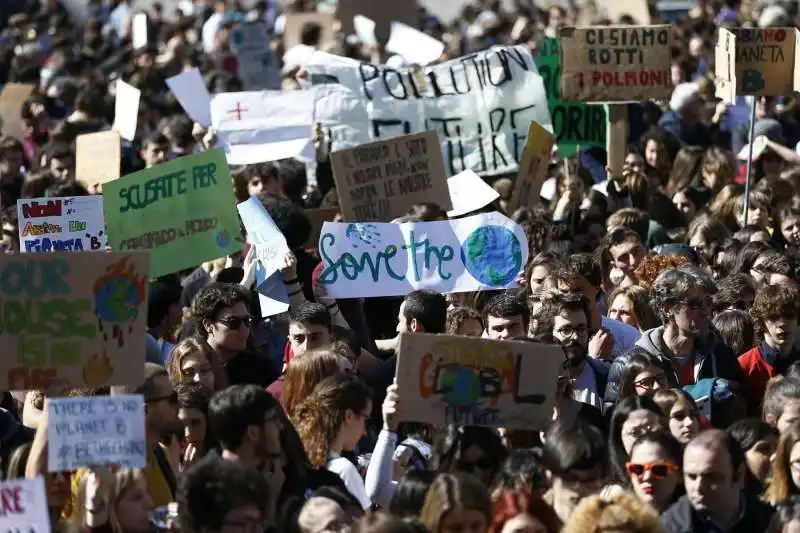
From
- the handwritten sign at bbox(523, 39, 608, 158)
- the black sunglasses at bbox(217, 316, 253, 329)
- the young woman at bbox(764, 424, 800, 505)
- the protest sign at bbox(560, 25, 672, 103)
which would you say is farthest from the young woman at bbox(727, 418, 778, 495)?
the handwritten sign at bbox(523, 39, 608, 158)

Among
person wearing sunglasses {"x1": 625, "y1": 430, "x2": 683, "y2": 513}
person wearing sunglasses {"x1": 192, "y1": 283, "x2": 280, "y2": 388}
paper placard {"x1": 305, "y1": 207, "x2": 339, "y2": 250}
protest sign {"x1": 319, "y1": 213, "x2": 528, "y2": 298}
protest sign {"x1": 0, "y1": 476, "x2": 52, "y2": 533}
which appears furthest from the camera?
paper placard {"x1": 305, "y1": 207, "x2": 339, "y2": 250}

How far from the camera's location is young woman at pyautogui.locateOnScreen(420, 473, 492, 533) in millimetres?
5527

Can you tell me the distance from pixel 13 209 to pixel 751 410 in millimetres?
4734

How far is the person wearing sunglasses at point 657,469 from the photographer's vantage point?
19.6ft

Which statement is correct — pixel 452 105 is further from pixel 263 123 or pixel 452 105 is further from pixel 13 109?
pixel 13 109

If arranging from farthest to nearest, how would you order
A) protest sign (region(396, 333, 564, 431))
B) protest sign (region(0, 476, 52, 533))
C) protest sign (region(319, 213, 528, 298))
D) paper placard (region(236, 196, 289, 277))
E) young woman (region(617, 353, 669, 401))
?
protest sign (region(319, 213, 528, 298)) < paper placard (region(236, 196, 289, 277)) < young woman (region(617, 353, 669, 401)) < protest sign (region(396, 333, 564, 431)) < protest sign (region(0, 476, 52, 533))

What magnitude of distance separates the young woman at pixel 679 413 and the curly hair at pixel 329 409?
1073 millimetres

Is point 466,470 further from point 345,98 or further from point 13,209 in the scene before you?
point 345,98

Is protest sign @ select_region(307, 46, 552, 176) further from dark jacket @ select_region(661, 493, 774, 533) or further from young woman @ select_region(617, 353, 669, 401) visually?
dark jacket @ select_region(661, 493, 774, 533)

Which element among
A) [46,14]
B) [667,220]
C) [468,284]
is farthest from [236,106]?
[46,14]

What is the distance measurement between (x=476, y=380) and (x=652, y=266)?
9.76 ft

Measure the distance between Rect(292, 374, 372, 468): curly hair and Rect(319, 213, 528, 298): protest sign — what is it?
215 centimetres

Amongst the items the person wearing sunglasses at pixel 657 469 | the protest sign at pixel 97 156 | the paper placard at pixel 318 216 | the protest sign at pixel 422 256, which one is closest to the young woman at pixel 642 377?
the person wearing sunglasses at pixel 657 469

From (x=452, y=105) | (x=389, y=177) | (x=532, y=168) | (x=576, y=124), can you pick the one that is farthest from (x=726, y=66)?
(x=389, y=177)
